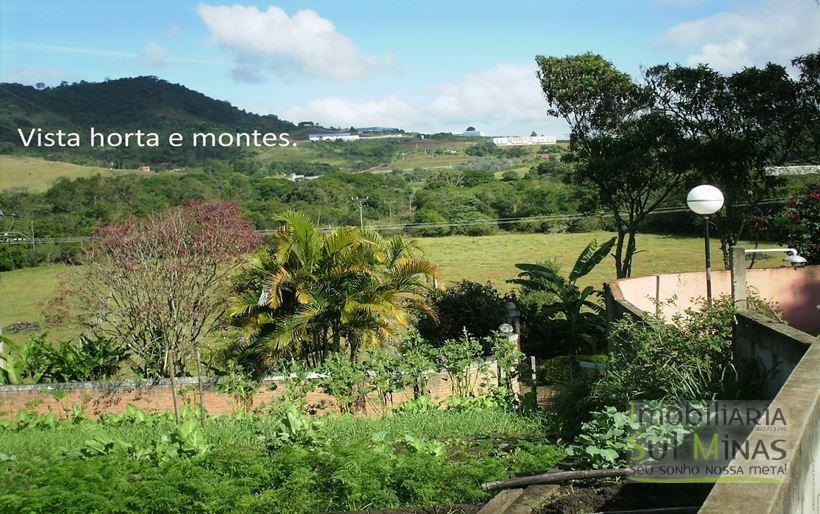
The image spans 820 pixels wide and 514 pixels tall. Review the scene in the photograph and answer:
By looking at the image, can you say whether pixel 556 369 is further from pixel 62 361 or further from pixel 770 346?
pixel 62 361

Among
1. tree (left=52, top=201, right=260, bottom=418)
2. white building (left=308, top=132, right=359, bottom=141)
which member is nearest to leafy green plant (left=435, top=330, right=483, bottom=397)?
tree (left=52, top=201, right=260, bottom=418)

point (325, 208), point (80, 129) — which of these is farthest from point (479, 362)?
point (80, 129)

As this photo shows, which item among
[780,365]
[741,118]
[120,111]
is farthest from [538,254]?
[120,111]

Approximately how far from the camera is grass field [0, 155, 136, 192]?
51125 mm

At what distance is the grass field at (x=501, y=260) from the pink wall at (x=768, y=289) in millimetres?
14482

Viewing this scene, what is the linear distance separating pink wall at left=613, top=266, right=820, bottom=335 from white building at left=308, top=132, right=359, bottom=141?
76.4 m

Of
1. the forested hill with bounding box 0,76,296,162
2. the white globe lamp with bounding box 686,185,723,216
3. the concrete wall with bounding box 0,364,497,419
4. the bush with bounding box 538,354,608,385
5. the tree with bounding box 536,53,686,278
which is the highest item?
the forested hill with bounding box 0,76,296,162

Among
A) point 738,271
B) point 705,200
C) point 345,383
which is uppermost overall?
point 705,200

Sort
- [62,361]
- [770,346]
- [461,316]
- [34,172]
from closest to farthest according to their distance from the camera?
[770,346] → [62,361] → [461,316] → [34,172]

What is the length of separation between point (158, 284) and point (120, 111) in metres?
54.9

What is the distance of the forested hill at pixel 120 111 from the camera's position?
5594cm

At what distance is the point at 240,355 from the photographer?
1248cm

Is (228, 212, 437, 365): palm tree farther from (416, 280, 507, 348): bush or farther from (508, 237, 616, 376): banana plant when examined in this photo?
(508, 237, 616, 376): banana plant

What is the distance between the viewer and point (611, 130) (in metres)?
19.2
